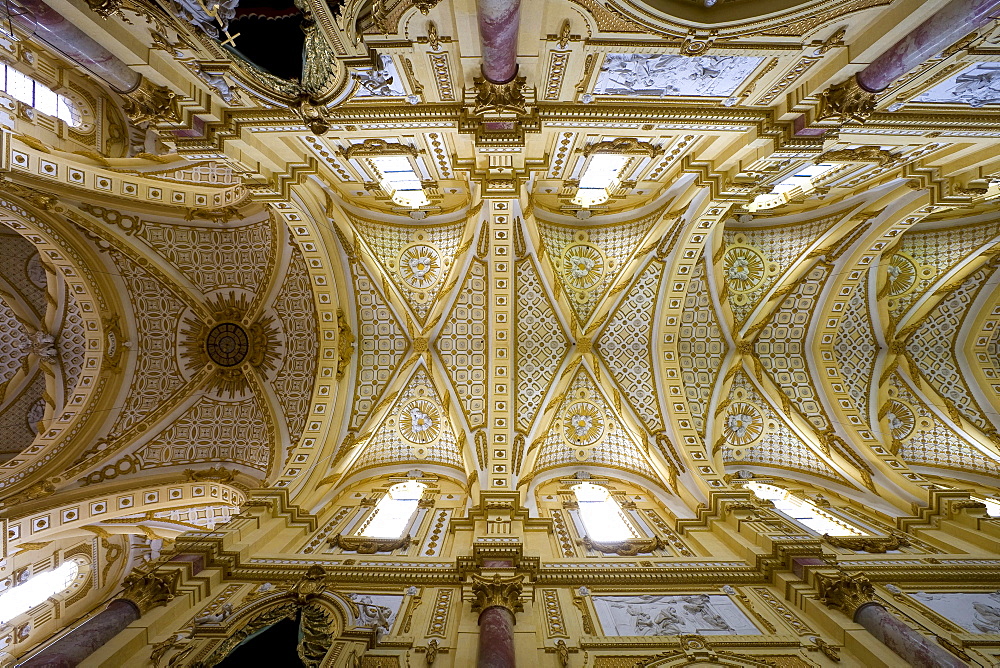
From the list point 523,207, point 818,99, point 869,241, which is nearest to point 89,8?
point 523,207

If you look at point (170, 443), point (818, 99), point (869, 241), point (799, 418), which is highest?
point (818, 99)

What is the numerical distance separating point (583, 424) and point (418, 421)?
5.63 m

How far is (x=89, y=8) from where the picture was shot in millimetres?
5562

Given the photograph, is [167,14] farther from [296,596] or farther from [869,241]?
[869,241]

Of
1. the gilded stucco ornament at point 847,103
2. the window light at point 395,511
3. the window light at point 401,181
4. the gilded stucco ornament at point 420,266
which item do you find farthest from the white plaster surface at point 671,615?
the window light at point 401,181

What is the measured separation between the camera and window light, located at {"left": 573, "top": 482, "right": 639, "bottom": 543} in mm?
11102

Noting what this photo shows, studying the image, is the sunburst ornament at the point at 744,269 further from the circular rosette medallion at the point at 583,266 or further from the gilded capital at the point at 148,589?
the gilded capital at the point at 148,589

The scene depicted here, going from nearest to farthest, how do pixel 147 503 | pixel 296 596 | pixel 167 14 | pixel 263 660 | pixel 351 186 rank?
pixel 167 14 < pixel 263 660 < pixel 296 596 < pixel 351 186 < pixel 147 503

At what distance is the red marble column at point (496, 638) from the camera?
6320mm

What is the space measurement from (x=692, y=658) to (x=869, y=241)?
41.7 feet

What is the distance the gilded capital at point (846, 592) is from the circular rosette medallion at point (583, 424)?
7.46m

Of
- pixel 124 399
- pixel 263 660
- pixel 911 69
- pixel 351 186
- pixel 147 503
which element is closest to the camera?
pixel 911 69

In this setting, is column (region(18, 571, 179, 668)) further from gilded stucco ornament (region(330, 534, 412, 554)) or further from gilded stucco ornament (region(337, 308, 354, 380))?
gilded stucco ornament (region(337, 308, 354, 380))

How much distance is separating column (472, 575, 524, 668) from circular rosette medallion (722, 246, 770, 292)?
467 inches
